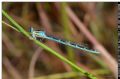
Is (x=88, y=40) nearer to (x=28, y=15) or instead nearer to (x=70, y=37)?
(x=70, y=37)

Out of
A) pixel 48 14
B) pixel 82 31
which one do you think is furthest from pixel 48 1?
pixel 82 31

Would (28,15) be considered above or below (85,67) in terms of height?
above

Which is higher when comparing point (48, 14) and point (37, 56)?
point (48, 14)

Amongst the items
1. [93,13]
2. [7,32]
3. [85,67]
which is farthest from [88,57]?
[7,32]

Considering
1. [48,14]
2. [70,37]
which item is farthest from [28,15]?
[70,37]

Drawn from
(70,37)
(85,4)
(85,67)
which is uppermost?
(85,4)

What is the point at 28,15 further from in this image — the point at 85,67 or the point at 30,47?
the point at 85,67
